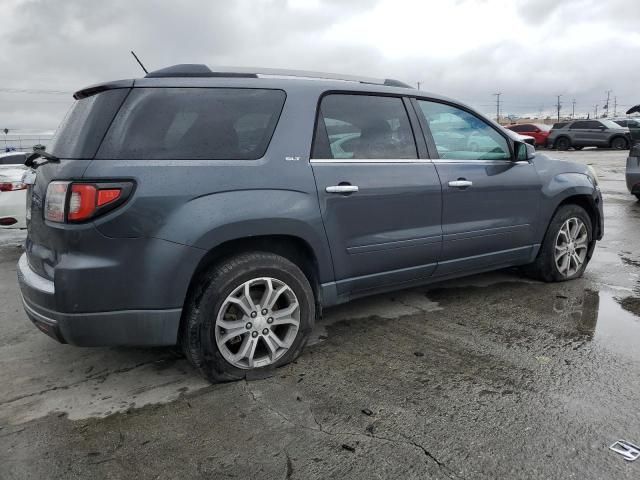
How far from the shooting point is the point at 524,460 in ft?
7.61

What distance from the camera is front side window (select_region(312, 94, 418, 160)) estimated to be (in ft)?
11.3

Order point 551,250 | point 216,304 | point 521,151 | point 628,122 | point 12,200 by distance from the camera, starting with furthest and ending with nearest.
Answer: point 628,122
point 12,200
point 551,250
point 521,151
point 216,304

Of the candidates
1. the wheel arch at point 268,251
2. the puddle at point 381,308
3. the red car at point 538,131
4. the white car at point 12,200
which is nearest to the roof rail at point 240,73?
the wheel arch at point 268,251

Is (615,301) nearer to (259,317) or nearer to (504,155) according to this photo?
(504,155)

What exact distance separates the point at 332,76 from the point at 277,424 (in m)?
2.40

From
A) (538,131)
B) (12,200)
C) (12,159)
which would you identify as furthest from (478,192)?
(538,131)

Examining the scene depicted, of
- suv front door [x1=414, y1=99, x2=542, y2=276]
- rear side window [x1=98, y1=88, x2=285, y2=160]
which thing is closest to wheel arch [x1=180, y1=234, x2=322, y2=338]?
rear side window [x1=98, y1=88, x2=285, y2=160]

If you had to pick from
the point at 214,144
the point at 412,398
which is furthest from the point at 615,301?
the point at 214,144

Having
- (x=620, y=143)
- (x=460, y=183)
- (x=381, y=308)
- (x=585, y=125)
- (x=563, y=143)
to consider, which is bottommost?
(x=620, y=143)

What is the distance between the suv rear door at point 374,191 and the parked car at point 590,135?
26602 mm

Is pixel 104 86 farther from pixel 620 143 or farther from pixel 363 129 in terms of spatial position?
pixel 620 143

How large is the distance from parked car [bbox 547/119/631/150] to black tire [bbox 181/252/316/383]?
Answer: 27.9 metres

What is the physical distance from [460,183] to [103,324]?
265 cm

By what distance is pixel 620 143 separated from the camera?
26.4m
